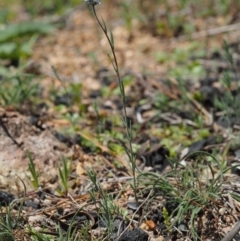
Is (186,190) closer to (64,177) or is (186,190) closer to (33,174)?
(64,177)

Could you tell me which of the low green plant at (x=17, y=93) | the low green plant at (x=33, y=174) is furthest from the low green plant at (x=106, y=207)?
the low green plant at (x=17, y=93)

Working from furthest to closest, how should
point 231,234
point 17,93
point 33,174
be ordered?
point 17,93 < point 33,174 < point 231,234

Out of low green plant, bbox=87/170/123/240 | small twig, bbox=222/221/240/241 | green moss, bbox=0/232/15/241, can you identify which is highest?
green moss, bbox=0/232/15/241

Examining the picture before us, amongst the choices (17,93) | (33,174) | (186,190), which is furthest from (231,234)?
(17,93)

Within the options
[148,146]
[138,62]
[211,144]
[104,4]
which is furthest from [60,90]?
[104,4]

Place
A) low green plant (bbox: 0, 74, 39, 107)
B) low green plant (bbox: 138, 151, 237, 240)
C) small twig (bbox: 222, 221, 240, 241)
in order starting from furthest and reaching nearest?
low green plant (bbox: 0, 74, 39, 107)
low green plant (bbox: 138, 151, 237, 240)
small twig (bbox: 222, 221, 240, 241)

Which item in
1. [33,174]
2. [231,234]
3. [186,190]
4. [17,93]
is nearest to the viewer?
[231,234]

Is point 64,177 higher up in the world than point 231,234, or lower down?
higher up

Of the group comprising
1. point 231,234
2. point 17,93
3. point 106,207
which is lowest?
point 231,234

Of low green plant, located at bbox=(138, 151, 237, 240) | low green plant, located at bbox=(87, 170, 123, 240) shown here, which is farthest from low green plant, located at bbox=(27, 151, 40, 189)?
low green plant, located at bbox=(138, 151, 237, 240)

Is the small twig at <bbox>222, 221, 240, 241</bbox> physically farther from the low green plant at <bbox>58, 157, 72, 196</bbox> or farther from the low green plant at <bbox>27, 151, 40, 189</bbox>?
the low green plant at <bbox>27, 151, 40, 189</bbox>

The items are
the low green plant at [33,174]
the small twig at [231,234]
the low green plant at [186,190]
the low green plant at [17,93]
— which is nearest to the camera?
the small twig at [231,234]

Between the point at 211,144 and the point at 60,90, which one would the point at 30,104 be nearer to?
the point at 60,90

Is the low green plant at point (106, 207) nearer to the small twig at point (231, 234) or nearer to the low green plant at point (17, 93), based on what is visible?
the small twig at point (231, 234)
